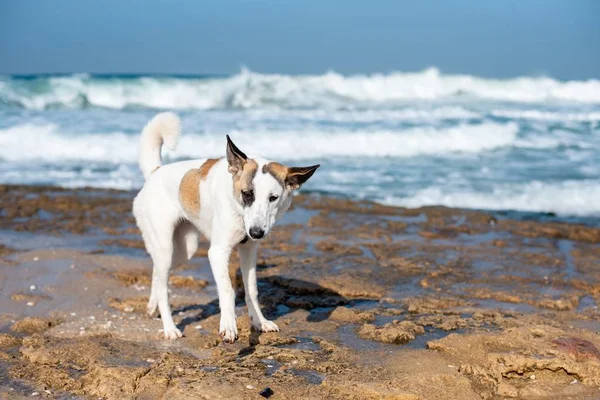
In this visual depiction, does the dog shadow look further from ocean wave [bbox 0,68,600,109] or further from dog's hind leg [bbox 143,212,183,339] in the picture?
ocean wave [bbox 0,68,600,109]

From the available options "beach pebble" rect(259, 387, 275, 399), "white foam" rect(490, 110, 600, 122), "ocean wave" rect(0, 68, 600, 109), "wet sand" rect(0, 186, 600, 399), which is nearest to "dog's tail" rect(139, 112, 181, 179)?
"wet sand" rect(0, 186, 600, 399)

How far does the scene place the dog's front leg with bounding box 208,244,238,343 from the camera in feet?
14.7

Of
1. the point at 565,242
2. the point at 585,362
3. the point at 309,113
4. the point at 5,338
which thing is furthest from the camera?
the point at 309,113

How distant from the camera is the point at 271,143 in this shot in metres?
20.9

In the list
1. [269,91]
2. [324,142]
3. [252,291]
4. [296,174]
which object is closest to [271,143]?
[324,142]

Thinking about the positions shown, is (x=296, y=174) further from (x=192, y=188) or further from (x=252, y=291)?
(x=252, y=291)

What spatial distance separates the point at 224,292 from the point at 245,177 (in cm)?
90

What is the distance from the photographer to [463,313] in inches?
230

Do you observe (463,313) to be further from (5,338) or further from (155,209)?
(5,338)

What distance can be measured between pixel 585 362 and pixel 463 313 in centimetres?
151

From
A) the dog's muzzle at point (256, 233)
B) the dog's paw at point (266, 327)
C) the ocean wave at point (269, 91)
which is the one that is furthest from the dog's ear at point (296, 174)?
the ocean wave at point (269, 91)

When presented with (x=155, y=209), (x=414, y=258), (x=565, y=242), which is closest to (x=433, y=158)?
(x=565, y=242)

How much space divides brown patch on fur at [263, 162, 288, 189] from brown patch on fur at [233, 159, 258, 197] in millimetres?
75

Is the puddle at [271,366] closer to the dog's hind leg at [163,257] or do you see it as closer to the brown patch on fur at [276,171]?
the dog's hind leg at [163,257]
